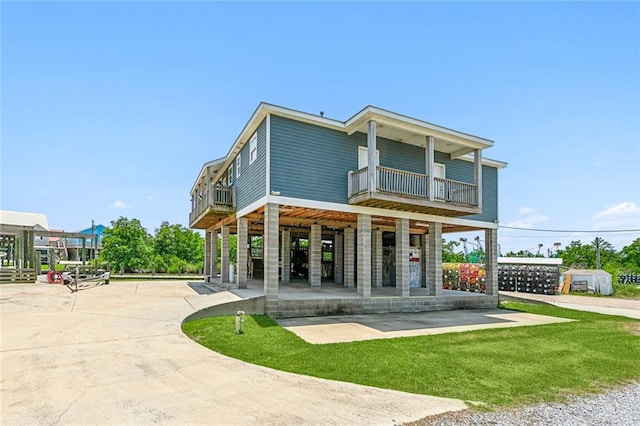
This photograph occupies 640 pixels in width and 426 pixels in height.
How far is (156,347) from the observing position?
7.07 meters

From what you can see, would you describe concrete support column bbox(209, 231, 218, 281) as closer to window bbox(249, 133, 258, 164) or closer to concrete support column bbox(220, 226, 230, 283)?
concrete support column bbox(220, 226, 230, 283)

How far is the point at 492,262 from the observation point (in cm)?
1722

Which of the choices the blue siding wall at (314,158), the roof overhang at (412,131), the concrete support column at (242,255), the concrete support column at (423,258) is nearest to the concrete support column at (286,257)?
the concrete support column at (242,255)

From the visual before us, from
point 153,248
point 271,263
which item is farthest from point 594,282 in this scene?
point 153,248

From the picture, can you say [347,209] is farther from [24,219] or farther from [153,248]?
[24,219]

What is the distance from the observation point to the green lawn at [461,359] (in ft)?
19.2

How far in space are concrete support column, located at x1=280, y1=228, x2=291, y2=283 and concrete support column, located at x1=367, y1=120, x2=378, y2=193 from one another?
29.3 ft

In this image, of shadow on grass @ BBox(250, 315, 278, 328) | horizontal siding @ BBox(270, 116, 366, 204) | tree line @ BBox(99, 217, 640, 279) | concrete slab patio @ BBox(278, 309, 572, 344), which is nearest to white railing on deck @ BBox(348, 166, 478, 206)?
horizontal siding @ BBox(270, 116, 366, 204)

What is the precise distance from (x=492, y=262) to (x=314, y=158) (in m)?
10.4

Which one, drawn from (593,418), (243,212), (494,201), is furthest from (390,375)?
(494,201)

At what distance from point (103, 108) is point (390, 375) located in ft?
44.1

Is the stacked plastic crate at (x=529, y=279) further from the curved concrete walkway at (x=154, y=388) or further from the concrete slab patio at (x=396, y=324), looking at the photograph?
the curved concrete walkway at (x=154, y=388)

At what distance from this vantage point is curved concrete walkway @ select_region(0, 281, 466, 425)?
432 cm

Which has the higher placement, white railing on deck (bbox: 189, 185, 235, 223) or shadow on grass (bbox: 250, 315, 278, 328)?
white railing on deck (bbox: 189, 185, 235, 223)
